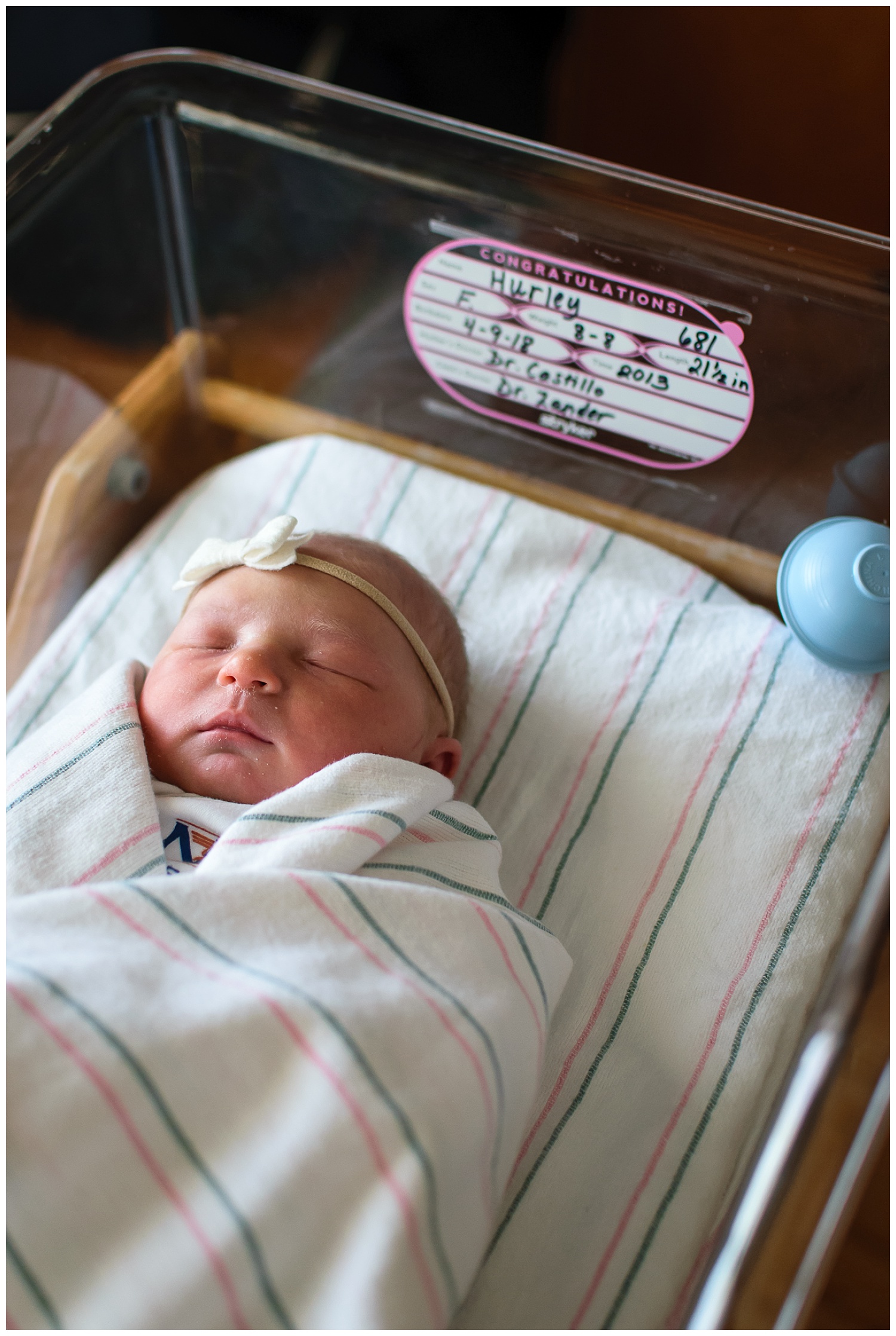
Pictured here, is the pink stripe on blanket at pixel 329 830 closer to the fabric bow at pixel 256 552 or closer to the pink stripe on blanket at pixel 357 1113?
the pink stripe on blanket at pixel 357 1113

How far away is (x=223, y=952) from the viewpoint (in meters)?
0.69

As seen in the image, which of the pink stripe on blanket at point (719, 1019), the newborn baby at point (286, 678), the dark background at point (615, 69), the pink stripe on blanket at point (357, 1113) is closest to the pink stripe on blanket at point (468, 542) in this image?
the newborn baby at point (286, 678)

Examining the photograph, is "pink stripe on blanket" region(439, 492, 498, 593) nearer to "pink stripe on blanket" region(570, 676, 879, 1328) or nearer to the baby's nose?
the baby's nose

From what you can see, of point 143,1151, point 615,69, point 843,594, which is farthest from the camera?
point 615,69

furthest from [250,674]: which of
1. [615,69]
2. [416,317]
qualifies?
[615,69]

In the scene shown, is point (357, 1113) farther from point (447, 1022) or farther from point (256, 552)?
point (256, 552)

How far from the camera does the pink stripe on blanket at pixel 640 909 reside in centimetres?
82

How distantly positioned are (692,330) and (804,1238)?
0.71m

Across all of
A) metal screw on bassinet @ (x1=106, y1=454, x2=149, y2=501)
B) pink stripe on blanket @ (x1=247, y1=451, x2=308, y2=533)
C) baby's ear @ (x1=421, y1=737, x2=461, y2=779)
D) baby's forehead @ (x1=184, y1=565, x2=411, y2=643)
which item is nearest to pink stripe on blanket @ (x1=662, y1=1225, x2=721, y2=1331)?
baby's ear @ (x1=421, y1=737, x2=461, y2=779)

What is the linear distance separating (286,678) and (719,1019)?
0.44 m

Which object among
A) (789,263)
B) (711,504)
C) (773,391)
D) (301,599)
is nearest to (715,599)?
(711,504)

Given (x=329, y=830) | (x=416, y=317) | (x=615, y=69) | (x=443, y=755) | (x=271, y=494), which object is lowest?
(x=329, y=830)

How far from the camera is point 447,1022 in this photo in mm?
671

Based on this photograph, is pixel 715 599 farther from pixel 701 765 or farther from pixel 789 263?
pixel 789 263
